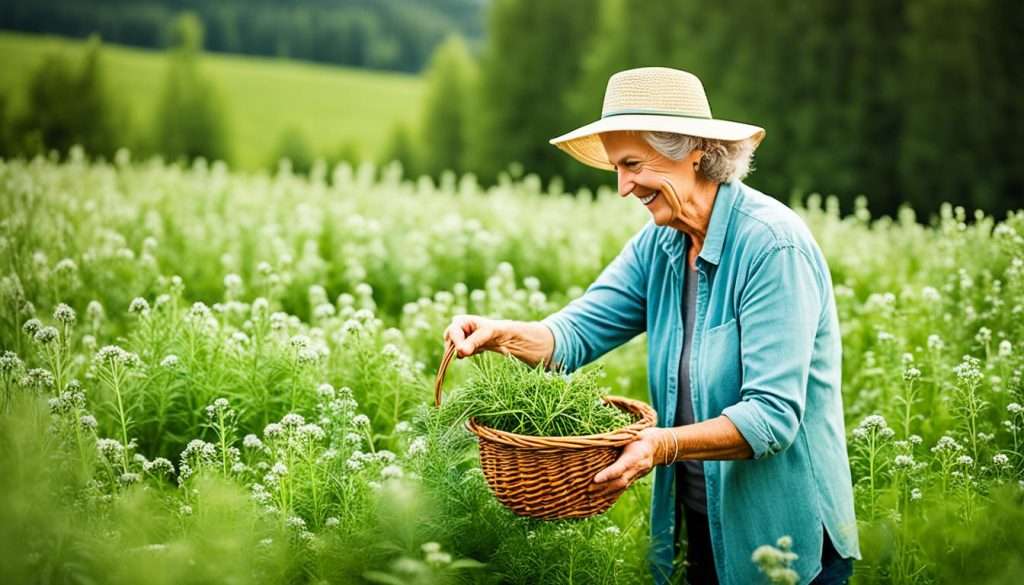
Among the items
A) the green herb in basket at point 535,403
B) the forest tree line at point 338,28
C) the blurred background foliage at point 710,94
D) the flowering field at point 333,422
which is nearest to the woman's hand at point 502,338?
the green herb in basket at point 535,403

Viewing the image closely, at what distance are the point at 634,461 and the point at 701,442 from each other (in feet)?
0.81

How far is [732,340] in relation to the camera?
132 inches

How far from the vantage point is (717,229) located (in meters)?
3.41

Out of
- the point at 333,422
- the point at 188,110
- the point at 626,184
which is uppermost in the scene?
the point at 626,184

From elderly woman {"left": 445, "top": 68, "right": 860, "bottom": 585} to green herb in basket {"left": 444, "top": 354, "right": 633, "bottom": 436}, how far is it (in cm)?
17

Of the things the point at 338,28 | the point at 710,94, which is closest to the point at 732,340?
the point at 710,94

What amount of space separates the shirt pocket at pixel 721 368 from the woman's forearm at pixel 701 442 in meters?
0.31

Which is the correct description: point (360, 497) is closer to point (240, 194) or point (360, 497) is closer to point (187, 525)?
point (187, 525)

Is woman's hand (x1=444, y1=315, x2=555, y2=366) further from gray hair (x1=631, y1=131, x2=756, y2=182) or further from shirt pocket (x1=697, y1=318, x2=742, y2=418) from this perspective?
gray hair (x1=631, y1=131, x2=756, y2=182)

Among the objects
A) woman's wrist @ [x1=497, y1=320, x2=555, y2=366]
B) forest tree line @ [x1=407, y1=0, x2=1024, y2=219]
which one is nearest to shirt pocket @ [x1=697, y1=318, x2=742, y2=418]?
woman's wrist @ [x1=497, y1=320, x2=555, y2=366]

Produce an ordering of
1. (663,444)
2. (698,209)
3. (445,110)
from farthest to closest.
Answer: (445,110), (698,209), (663,444)

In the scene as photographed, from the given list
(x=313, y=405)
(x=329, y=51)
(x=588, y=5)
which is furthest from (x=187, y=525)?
(x=329, y=51)

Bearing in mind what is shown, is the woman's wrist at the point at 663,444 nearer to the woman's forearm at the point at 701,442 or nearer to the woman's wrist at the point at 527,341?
the woman's forearm at the point at 701,442

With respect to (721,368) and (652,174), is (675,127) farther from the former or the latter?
(721,368)
